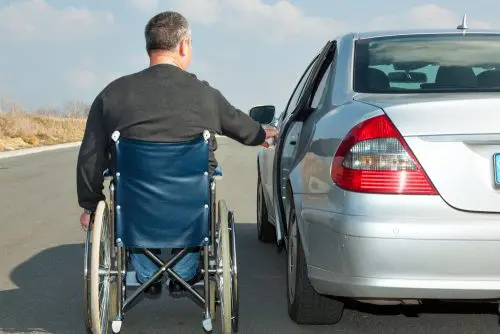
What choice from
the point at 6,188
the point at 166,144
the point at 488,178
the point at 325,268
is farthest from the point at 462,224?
the point at 6,188

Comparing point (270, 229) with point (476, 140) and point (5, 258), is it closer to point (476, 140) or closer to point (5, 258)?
point (5, 258)

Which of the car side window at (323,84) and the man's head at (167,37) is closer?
the man's head at (167,37)

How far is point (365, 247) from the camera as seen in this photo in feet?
12.6

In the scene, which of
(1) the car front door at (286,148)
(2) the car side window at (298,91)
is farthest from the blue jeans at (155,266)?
(2) the car side window at (298,91)

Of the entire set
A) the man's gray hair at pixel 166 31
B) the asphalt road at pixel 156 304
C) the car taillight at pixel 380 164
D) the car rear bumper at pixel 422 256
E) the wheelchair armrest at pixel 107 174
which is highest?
the man's gray hair at pixel 166 31

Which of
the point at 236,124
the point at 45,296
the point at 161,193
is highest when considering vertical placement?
the point at 236,124

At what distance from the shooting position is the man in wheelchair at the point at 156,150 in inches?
164

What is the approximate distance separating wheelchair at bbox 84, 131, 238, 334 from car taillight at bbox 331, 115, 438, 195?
27.7 inches

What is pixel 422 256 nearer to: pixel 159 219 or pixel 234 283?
pixel 234 283

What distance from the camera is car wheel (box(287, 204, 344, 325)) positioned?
187 inches

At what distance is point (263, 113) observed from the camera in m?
7.03

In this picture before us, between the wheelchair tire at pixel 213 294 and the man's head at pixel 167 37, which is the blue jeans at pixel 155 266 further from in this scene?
the man's head at pixel 167 37

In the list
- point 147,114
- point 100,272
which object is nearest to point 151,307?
point 100,272

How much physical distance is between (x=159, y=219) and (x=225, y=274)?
417 mm
